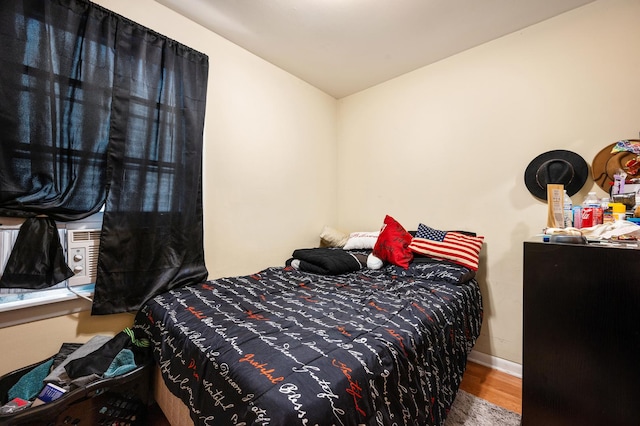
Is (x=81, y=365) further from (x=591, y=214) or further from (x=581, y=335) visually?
(x=591, y=214)

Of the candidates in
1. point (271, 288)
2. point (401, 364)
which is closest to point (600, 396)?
point (401, 364)

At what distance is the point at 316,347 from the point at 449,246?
1.50m

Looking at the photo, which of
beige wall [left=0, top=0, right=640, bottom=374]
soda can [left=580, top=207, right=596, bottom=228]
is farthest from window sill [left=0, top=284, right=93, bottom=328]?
soda can [left=580, top=207, right=596, bottom=228]

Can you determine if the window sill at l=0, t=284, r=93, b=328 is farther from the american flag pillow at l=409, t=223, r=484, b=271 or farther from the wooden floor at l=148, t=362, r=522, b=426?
the american flag pillow at l=409, t=223, r=484, b=271

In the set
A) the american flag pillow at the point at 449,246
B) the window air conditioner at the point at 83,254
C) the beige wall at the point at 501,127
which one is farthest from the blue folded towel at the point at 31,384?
the beige wall at the point at 501,127

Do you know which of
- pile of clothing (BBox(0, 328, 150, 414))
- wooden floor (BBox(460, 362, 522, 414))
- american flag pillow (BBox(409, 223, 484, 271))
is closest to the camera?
pile of clothing (BBox(0, 328, 150, 414))

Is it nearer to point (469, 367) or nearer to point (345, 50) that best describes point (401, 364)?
point (469, 367)

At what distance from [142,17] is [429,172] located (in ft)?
8.10

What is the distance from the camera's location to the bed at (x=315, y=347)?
31.0 inches

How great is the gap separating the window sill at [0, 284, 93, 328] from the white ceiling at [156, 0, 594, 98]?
6.31ft

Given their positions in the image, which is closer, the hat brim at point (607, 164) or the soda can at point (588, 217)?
the soda can at point (588, 217)

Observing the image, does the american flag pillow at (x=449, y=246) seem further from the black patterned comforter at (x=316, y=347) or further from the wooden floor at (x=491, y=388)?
the wooden floor at (x=491, y=388)

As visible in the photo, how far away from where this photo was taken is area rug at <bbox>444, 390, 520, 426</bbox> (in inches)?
58.3

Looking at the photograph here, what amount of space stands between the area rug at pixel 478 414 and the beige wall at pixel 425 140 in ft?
1.96
